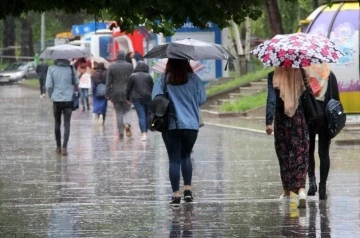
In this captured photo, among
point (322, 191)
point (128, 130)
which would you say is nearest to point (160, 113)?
point (322, 191)

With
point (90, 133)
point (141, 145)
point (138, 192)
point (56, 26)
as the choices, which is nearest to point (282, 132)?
point (138, 192)

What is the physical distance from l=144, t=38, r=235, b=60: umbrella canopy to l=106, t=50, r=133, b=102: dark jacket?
10.00 meters

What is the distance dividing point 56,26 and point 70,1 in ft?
233

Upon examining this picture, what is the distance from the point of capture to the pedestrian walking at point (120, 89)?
2266cm

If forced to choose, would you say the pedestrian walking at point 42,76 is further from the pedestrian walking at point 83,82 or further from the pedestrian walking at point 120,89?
the pedestrian walking at point 120,89

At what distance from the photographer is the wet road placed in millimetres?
10195

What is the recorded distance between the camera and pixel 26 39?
77.6 meters

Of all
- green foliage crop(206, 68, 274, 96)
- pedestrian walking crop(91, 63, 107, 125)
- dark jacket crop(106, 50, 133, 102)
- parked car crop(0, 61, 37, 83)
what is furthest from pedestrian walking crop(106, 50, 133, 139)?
parked car crop(0, 61, 37, 83)

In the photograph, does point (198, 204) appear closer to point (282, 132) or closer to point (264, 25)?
point (282, 132)

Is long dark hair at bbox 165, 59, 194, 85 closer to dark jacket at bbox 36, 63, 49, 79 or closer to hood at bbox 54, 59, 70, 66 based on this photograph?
hood at bbox 54, 59, 70, 66

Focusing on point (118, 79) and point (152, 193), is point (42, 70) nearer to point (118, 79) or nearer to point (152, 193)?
point (118, 79)

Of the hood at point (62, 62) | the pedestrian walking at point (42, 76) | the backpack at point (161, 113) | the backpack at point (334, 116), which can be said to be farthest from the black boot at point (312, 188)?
the pedestrian walking at point (42, 76)

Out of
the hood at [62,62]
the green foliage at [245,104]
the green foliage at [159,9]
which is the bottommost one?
the green foliage at [245,104]

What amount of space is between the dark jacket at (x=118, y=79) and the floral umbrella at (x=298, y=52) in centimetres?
1111
